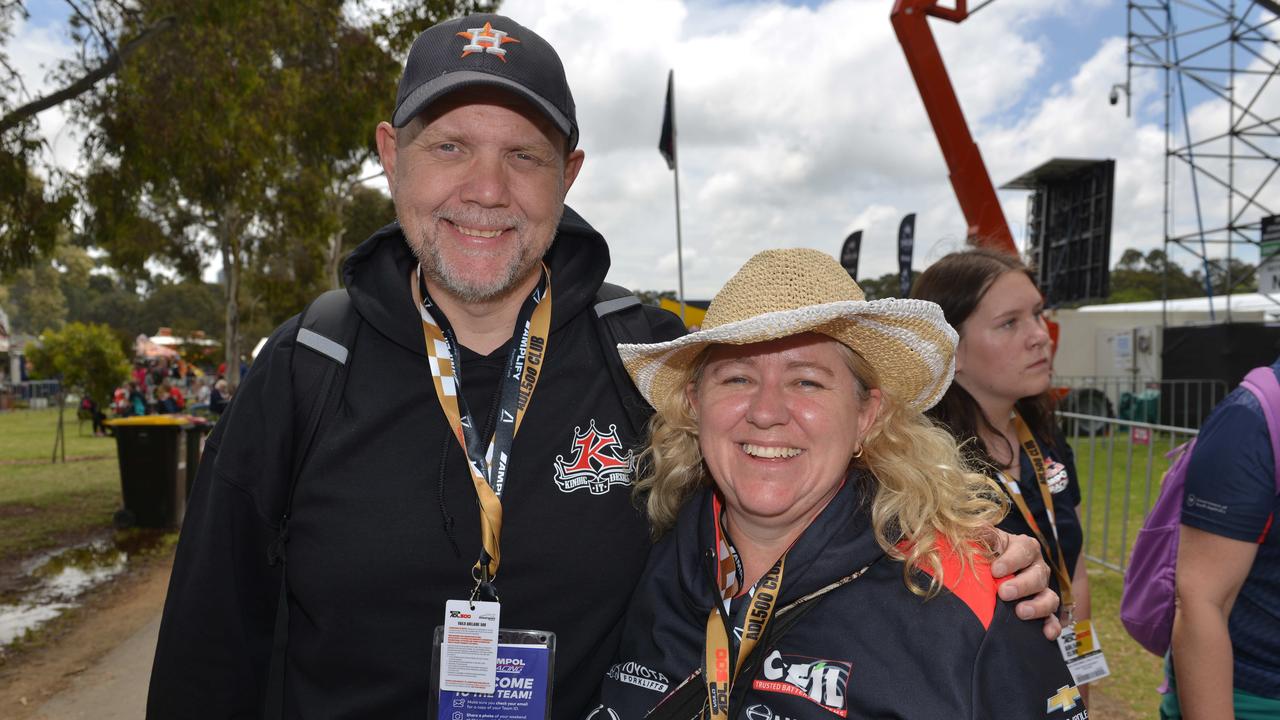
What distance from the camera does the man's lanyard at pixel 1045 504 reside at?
3081mm

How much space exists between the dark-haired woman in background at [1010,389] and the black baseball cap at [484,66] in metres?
1.94

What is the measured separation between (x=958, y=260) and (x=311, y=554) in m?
2.78

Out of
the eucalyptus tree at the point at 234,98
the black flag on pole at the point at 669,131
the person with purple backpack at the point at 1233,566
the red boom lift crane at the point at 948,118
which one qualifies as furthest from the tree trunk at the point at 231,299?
the person with purple backpack at the point at 1233,566

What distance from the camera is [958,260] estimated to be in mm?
3678

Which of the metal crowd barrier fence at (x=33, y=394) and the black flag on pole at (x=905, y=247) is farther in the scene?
the metal crowd barrier fence at (x=33, y=394)

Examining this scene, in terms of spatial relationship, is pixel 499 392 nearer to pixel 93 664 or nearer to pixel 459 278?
pixel 459 278

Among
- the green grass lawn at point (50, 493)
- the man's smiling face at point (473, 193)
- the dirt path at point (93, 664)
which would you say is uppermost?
the man's smiling face at point (473, 193)

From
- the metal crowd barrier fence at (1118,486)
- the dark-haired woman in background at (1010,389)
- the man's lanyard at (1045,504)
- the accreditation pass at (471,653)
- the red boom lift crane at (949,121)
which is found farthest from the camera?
the red boom lift crane at (949,121)

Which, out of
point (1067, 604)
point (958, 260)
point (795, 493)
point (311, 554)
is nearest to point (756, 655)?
point (795, 493)

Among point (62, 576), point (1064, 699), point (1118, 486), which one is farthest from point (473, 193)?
point (1118, 486)

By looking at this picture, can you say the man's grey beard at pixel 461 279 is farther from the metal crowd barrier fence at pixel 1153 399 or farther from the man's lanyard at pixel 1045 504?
the metal crowd barrier fence at pixel 1153 399

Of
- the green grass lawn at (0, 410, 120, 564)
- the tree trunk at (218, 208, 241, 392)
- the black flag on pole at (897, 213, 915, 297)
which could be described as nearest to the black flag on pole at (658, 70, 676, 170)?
the black flag on pole at (897, 213, 915, 297)

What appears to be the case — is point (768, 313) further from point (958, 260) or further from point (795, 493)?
point (958, 260)

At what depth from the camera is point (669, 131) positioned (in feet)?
43.1
